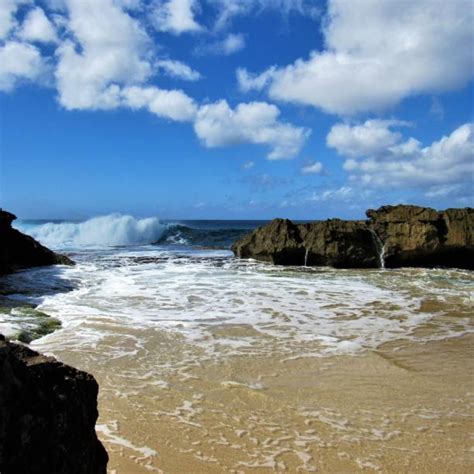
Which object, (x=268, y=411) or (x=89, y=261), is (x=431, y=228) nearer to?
(x=89, y=261)

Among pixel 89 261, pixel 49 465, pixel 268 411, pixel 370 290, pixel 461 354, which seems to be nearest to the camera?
pixel 49 465

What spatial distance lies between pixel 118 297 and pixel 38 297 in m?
1.57

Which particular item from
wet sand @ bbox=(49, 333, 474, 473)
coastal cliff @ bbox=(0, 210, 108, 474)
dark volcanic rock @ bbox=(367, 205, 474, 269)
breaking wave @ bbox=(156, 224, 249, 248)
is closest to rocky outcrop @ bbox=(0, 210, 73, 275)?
wet sand @ bbox=(49, 333, 474, 473)

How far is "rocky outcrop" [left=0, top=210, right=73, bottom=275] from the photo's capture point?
14.1 m

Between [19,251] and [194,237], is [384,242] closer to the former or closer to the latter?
[19,251]

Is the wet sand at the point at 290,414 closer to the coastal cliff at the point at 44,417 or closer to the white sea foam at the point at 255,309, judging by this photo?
the white sea foam at the point at 255,309

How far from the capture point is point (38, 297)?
9.52 m

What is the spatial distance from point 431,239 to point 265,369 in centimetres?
1365

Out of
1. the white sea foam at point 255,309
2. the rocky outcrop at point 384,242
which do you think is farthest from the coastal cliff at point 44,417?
the rocky outcrop at point 384,242

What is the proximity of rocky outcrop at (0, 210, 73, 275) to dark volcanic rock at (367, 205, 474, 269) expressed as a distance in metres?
11.7

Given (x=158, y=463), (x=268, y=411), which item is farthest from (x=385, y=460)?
(x=158, y=463)

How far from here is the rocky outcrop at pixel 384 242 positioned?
56.1ft

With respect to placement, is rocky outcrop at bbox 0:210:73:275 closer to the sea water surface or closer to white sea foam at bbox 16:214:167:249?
the sea water surface

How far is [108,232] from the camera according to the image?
35.9 m
